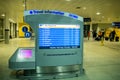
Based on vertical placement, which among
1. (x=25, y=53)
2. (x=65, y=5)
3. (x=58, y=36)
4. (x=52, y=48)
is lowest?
(x=25, y=53)

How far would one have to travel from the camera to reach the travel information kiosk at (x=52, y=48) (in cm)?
614

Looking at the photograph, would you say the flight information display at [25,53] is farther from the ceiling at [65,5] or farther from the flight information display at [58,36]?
the ceiling at [65,5]

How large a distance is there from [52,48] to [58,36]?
385mm

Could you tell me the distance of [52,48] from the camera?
625cm

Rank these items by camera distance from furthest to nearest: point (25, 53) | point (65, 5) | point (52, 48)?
point (65, 5) < point (25, 53) < point (52, 48)

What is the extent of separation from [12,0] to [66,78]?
1058cm

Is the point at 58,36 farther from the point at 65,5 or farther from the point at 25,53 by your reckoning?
the point at 65,5

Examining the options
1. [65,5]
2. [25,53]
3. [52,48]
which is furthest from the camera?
[65,5]

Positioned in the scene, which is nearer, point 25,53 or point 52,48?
point 52,48

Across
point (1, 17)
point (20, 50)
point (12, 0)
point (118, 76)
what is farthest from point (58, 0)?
point (1, 17)

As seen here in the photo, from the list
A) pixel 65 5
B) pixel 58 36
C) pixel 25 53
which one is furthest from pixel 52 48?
pixel 65 5

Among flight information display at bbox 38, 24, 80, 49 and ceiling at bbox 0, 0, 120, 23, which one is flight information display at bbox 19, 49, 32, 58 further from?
ceiling at bbox 0, 0, 120, 23

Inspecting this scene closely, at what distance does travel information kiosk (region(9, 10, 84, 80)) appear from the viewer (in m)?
6.14

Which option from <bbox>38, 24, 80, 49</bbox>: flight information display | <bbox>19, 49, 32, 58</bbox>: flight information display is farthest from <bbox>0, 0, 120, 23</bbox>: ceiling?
<bbox>38, 24, 80, 49</bbox>: flight information display
